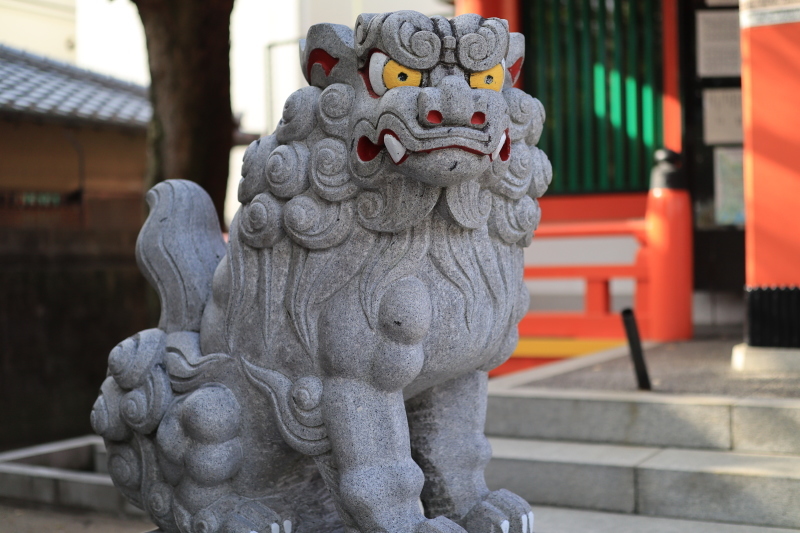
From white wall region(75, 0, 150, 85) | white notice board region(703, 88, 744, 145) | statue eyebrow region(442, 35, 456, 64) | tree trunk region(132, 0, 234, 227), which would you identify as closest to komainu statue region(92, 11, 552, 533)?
statue eyebrow region(442, 35, 456, 64)

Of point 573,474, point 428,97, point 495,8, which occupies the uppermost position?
point 495,8

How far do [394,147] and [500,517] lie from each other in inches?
37.0

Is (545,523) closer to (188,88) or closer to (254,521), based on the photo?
(254,521)

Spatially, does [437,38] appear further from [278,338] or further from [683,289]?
[683,289]

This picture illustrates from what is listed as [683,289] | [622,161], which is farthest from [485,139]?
[622,161]

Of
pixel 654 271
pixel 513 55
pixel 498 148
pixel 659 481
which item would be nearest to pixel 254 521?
pixel 498 148

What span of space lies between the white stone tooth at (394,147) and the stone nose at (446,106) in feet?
0.23

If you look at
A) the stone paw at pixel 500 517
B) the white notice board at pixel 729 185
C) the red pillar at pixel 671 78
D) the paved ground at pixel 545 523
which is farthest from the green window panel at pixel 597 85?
the stone paw at pixel 500 517

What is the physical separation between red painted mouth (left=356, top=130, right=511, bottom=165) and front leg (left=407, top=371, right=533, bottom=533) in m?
0.61

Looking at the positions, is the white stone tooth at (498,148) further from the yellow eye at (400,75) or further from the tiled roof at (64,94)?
the tiled roof at (64,94)

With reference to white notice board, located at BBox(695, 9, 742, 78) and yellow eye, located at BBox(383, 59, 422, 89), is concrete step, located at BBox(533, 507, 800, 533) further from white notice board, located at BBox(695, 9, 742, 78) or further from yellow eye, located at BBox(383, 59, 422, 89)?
white notice board, located at BBox(695, 9, 742, 78)

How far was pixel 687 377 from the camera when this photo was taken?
451cm

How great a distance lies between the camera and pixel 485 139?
6.31 feet

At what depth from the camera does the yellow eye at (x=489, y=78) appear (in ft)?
6.52
